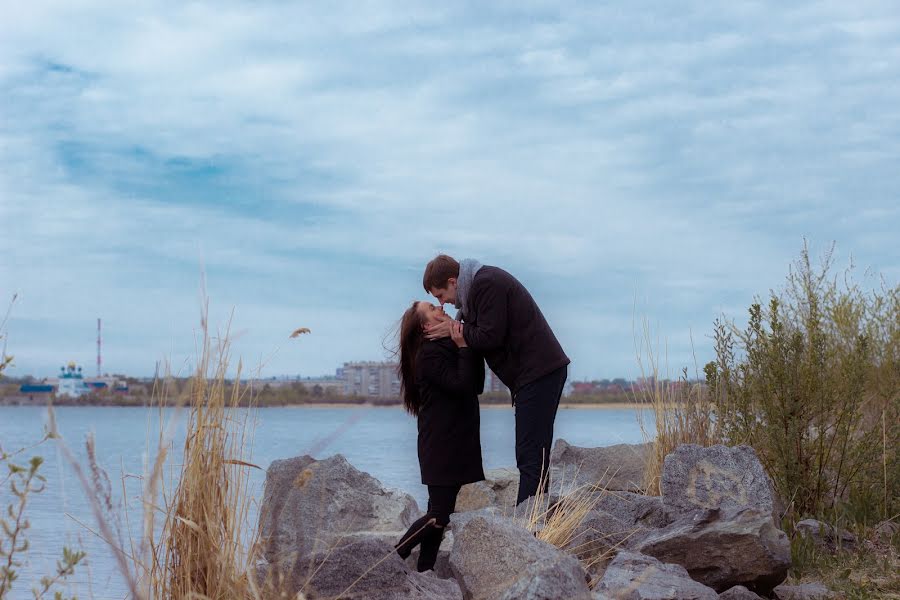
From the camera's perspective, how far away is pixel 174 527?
3.32 meters

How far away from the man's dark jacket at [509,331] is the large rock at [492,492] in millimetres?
1664

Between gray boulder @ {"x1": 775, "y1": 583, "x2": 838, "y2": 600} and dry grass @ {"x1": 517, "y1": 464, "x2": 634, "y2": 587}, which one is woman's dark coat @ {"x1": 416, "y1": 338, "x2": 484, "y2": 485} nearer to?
dry grass @ {"x1": 517, "y1": 464, "x2": 634, "y2": 587}

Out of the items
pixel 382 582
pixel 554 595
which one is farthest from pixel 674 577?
pixel 382 582

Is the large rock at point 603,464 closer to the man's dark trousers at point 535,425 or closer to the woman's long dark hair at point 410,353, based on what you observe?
the man's dark trousers at point 535,425

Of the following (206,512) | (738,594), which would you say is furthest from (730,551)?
(206,512)

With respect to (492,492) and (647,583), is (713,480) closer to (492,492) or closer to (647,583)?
(647,583)

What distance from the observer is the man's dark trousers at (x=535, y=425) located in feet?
17.4

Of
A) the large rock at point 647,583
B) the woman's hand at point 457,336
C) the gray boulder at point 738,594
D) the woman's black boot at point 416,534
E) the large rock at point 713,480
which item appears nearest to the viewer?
the large rock at point 647,583

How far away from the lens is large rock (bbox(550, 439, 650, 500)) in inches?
290

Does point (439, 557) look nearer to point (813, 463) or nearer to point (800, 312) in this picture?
point (813, 463)

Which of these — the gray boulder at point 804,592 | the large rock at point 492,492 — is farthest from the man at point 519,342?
the large rock at point 492,492

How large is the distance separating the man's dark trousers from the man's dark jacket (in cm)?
6

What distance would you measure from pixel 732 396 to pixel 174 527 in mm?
4654

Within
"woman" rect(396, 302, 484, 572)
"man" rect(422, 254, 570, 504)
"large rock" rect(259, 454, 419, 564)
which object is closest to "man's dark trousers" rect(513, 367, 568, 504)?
"man" rect(422, 254, 570, 504)
